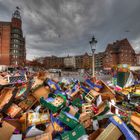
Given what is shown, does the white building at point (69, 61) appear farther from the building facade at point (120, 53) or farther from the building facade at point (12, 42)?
the building facade at point (12, 42)

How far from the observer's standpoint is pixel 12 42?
206 ft

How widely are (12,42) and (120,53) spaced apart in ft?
172

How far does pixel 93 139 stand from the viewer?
9.70ft

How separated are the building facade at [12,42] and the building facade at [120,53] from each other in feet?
152

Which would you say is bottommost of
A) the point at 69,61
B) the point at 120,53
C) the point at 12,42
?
the point at 69,61

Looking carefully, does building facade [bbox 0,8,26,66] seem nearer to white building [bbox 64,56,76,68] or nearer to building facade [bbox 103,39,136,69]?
building facade [bbox 103,39,136,69]

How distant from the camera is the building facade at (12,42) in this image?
5981cm

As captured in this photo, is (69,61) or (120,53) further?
(69,61)

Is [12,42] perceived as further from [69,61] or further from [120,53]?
[69,61]

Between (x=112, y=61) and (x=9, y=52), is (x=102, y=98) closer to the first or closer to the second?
(x=9, y=52)

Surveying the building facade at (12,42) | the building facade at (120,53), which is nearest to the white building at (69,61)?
the building facade at (120,53)

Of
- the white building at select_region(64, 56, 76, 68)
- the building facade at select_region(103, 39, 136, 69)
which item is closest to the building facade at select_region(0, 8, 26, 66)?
the building facade at select_region(103, 39, 136, 69)

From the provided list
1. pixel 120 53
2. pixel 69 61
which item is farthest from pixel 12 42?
pixel 69 61

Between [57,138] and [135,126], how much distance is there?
1.56m
